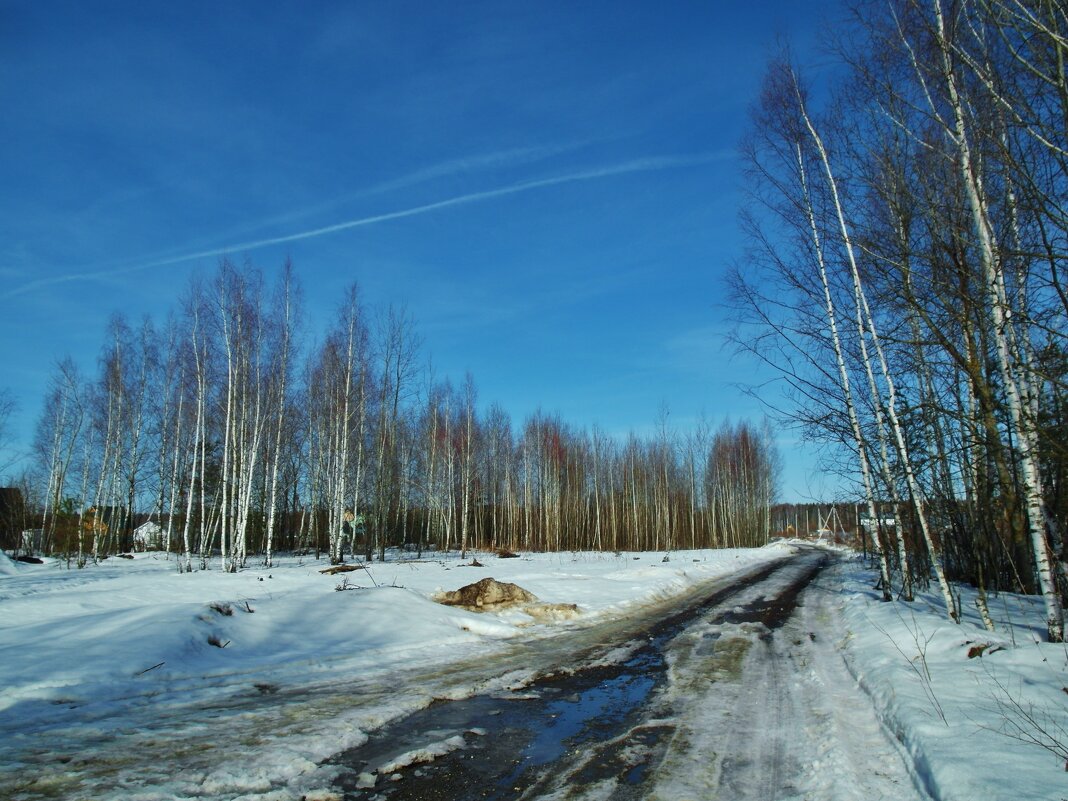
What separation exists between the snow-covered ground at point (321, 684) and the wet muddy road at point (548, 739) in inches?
12.2

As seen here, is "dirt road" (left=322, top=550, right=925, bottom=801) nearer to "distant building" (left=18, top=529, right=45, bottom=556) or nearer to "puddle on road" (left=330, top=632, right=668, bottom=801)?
"puddle on road" (left=330, top=632, right=668, bottom=801)

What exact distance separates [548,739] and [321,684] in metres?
2.76

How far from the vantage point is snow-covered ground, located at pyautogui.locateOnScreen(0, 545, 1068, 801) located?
373 cm

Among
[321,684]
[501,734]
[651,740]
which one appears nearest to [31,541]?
[321,684]

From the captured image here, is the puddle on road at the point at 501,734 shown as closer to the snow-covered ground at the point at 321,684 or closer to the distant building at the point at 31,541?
the snow-covered ground at the point at 321,684

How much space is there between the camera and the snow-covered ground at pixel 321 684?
3.73m

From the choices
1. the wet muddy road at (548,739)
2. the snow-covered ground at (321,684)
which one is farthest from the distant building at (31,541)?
the wet muddy road at (548,739)

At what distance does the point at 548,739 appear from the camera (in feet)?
15.2

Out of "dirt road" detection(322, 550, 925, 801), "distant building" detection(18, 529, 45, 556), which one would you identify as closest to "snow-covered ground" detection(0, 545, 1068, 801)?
"dirt road" detection(322, 550, 925, 801)

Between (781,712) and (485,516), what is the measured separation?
145ft

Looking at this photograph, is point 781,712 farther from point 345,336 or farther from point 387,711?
point 345,336

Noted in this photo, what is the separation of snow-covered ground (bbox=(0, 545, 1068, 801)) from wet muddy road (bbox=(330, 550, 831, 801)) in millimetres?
311

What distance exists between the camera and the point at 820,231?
35.0 ft

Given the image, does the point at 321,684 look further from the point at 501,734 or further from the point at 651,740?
the point at 651,740
